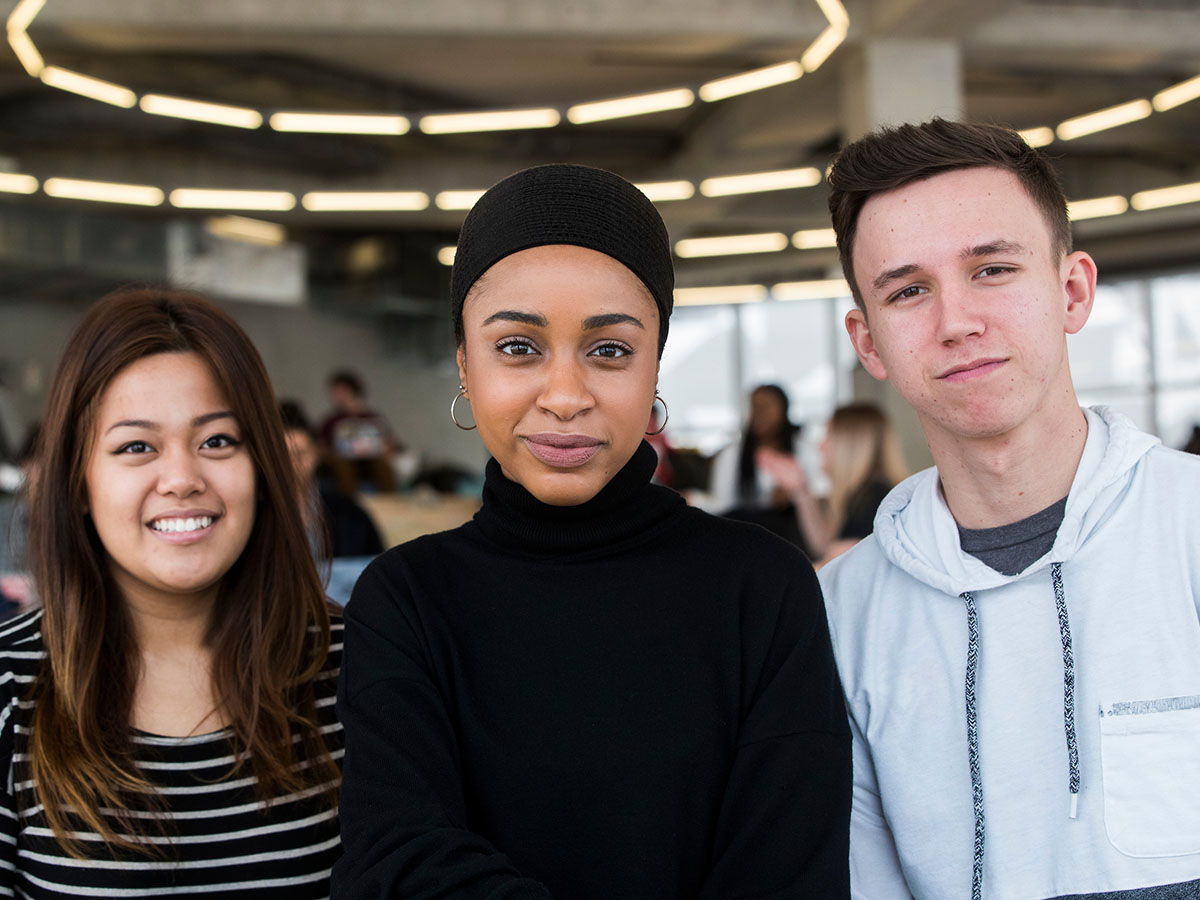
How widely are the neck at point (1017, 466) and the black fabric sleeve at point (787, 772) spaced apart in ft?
1.09

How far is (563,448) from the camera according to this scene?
3.39 feet

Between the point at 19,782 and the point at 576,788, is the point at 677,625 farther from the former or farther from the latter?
the point at 19,782

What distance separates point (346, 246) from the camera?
12.1 metres

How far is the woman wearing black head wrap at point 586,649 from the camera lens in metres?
0.99

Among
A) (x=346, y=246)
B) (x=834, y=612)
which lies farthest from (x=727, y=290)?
(x=834, y=612)

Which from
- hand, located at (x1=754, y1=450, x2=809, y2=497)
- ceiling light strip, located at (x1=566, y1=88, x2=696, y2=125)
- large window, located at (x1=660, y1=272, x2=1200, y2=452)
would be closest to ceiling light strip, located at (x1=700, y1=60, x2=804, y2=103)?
ceiling light strip, located at (x1=566, y1=88, x2=696, y2=125)

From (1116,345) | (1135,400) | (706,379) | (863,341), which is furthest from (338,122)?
(1135,400)

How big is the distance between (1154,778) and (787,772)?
1.55ft

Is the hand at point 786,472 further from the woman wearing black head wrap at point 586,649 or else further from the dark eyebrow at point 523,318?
the dark eyebrow at point 523,318

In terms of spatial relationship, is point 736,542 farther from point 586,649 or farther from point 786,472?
point 786,472

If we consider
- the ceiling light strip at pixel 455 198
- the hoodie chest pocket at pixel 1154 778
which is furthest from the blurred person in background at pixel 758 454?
the ceiling light strip at pixel 455 198

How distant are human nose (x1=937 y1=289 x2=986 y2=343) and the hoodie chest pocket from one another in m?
0.46

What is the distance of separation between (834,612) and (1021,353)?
1.31ft

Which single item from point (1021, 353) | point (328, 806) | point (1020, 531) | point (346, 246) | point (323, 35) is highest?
point (346, 246)
